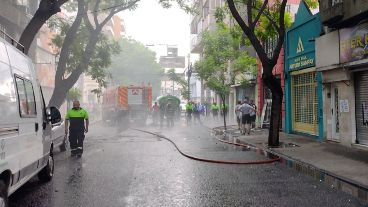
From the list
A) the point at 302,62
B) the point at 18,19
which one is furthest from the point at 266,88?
the point at 18,19

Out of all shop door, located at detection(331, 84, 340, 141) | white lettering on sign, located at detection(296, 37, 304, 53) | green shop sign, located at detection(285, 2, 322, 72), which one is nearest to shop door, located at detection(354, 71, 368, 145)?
shop door, located at detection(331, 84, 340, 141)

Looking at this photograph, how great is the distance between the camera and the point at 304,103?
678 inches

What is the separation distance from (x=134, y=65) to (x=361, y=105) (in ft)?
202

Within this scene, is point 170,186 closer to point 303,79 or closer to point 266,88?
point 303,79

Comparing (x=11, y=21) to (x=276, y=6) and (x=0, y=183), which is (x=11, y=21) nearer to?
(x=276, y=6)

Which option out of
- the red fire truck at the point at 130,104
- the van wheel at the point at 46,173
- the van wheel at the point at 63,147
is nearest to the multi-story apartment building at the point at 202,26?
the red fire truck at the point at 130,104

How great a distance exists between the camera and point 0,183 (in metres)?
4.69

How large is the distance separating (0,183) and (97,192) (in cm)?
246

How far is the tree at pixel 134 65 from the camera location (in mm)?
70938

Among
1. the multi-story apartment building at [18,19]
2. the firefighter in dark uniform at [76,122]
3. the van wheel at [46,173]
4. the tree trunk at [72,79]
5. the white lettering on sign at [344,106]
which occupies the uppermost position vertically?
the multi-story apartment building at [18,19]

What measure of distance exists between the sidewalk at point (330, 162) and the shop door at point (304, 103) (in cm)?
175

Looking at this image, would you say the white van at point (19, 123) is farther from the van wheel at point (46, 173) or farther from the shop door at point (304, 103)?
the shop door at point (304, 103)

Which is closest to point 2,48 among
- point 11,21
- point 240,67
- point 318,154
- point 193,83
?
point 318,154

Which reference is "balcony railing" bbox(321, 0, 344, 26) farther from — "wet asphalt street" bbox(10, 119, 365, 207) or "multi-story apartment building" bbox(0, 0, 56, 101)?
"multi-story apartment building" bbox(0, 0, 56, 101)
